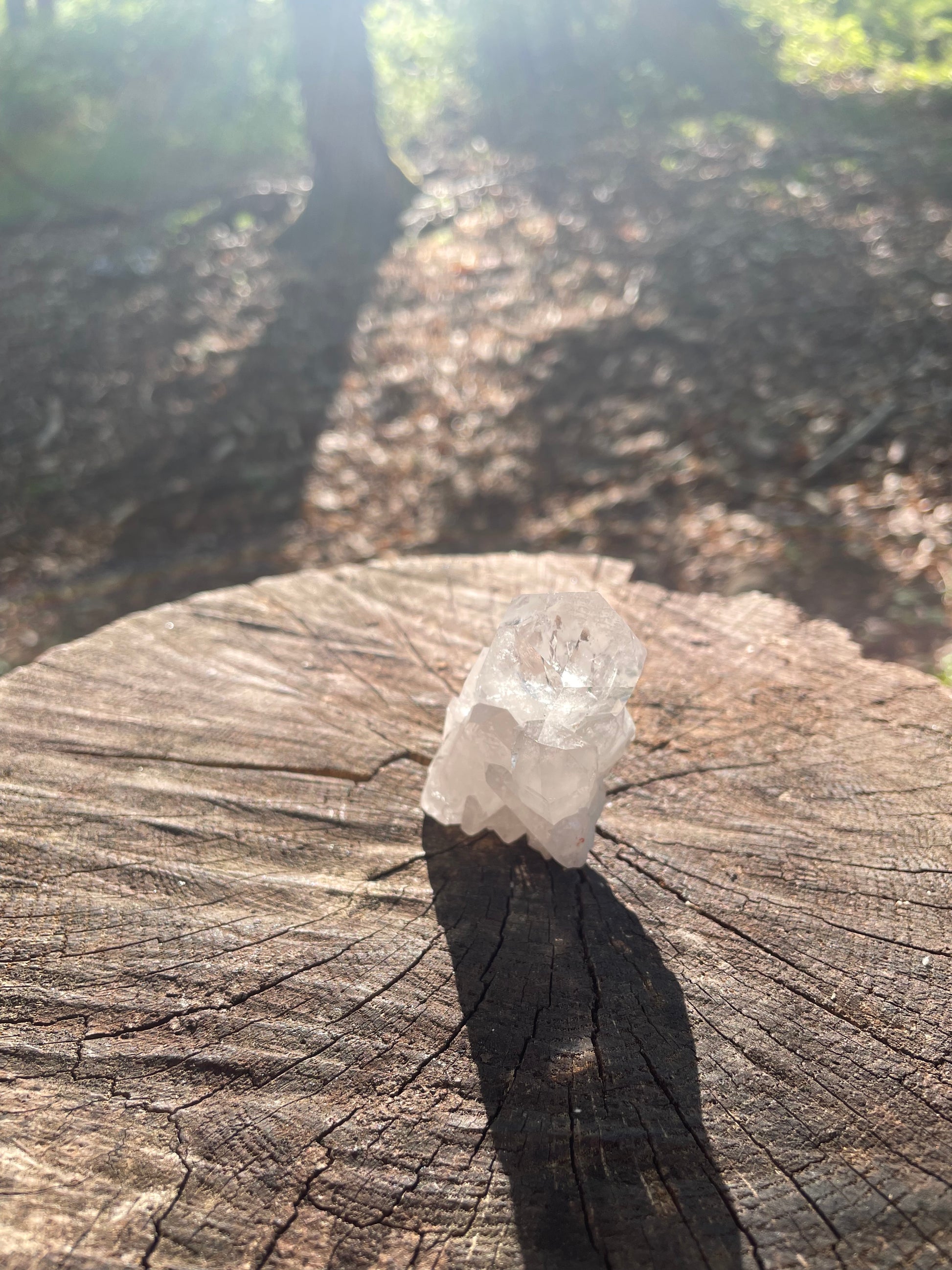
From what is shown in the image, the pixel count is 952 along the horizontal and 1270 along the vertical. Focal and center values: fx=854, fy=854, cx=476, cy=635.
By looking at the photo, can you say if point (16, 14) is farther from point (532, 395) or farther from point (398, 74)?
point (532, 395)

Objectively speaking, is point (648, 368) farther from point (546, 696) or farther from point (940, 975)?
point (940, 975)

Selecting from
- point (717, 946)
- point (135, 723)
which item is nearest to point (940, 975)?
point (717, 946)

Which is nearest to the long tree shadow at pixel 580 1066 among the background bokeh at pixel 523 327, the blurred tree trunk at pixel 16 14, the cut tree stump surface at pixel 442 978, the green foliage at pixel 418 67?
the cut tree stump surface at pixel 442 978

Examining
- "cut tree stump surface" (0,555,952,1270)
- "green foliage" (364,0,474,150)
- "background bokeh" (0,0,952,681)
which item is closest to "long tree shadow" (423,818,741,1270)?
"cut tree stump surface" (0,555,952,1270)

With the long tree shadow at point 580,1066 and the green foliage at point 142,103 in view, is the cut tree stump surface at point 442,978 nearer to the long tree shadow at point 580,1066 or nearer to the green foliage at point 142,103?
the long tree shadow at point 580,1066

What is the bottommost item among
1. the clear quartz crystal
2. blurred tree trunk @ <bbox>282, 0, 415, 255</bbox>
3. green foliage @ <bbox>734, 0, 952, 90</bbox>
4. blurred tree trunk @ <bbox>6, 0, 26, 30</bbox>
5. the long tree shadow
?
the long tree shadow

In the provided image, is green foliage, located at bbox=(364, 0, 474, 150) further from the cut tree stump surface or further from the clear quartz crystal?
the clear quartz crystal

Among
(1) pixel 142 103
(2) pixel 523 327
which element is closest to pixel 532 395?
(2) pixel 523 327

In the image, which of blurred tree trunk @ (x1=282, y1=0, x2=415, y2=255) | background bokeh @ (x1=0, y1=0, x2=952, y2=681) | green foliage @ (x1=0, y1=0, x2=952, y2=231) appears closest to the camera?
background bokeh @ (x1=0, y1=0, x2=952, y2=681)
